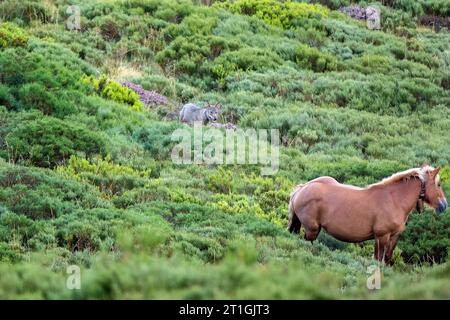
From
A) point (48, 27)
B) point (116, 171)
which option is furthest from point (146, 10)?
point (116, 171)

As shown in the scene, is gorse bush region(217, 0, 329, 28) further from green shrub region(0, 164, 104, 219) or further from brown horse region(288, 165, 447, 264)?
brown horse region(288, 165, 447, 264)

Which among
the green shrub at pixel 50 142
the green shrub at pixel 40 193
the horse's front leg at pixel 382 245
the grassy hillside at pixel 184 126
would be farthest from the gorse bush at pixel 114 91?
the horse's front leg at pixel 382 245

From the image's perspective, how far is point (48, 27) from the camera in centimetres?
2592

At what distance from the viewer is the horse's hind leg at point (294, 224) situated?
1317 cm

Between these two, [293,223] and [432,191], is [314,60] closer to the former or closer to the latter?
[293,223]

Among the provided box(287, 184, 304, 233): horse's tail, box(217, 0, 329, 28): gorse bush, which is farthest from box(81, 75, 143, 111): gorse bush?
box(217, 0, 329, 28): gorse bush

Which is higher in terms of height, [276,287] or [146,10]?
[276,287]

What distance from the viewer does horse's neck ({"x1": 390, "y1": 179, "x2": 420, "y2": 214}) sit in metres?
12.2

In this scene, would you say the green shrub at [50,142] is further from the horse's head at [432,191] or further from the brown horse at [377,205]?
the horse's head at [432,191]

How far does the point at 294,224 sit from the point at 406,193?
184cm

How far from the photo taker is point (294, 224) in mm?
13227

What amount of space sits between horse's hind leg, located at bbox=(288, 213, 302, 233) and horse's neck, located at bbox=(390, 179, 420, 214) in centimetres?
161
